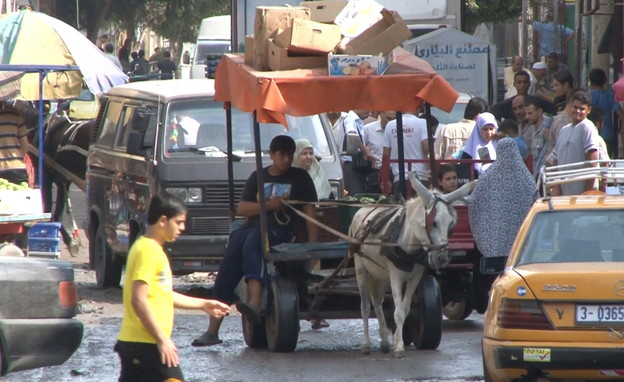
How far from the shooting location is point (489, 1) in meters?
34.2

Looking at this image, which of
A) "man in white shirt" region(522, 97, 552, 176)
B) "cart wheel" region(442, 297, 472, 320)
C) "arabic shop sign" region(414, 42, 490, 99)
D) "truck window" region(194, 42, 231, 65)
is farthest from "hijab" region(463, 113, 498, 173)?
"truck window" region(194, 42, 231, 65)

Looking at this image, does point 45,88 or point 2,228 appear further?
point 45,88

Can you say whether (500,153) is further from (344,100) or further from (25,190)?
(25,190)

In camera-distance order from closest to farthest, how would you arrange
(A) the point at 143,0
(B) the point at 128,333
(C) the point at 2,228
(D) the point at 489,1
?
(B) the point at 128,333 < (C) the point at 2,228 < (D) the point at 489,1 < (A) the point at 143,0

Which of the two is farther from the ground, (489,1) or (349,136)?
(489,1)

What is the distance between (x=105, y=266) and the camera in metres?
14.7

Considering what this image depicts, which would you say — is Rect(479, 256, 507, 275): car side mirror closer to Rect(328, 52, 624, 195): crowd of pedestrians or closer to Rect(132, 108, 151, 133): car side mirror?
Rect(328, 52, 624, 195): crowd of pedestrians

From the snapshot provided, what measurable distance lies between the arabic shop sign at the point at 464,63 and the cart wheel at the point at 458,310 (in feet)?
35.6

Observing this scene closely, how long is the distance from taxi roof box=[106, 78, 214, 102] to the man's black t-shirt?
9.90 feet

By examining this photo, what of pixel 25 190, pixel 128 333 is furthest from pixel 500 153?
pixel 128 333

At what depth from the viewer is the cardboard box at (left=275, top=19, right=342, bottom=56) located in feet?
34.0

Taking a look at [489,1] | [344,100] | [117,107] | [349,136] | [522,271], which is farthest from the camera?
[489,1]

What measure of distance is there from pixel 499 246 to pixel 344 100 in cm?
178

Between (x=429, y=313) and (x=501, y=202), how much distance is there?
3.64 feet
